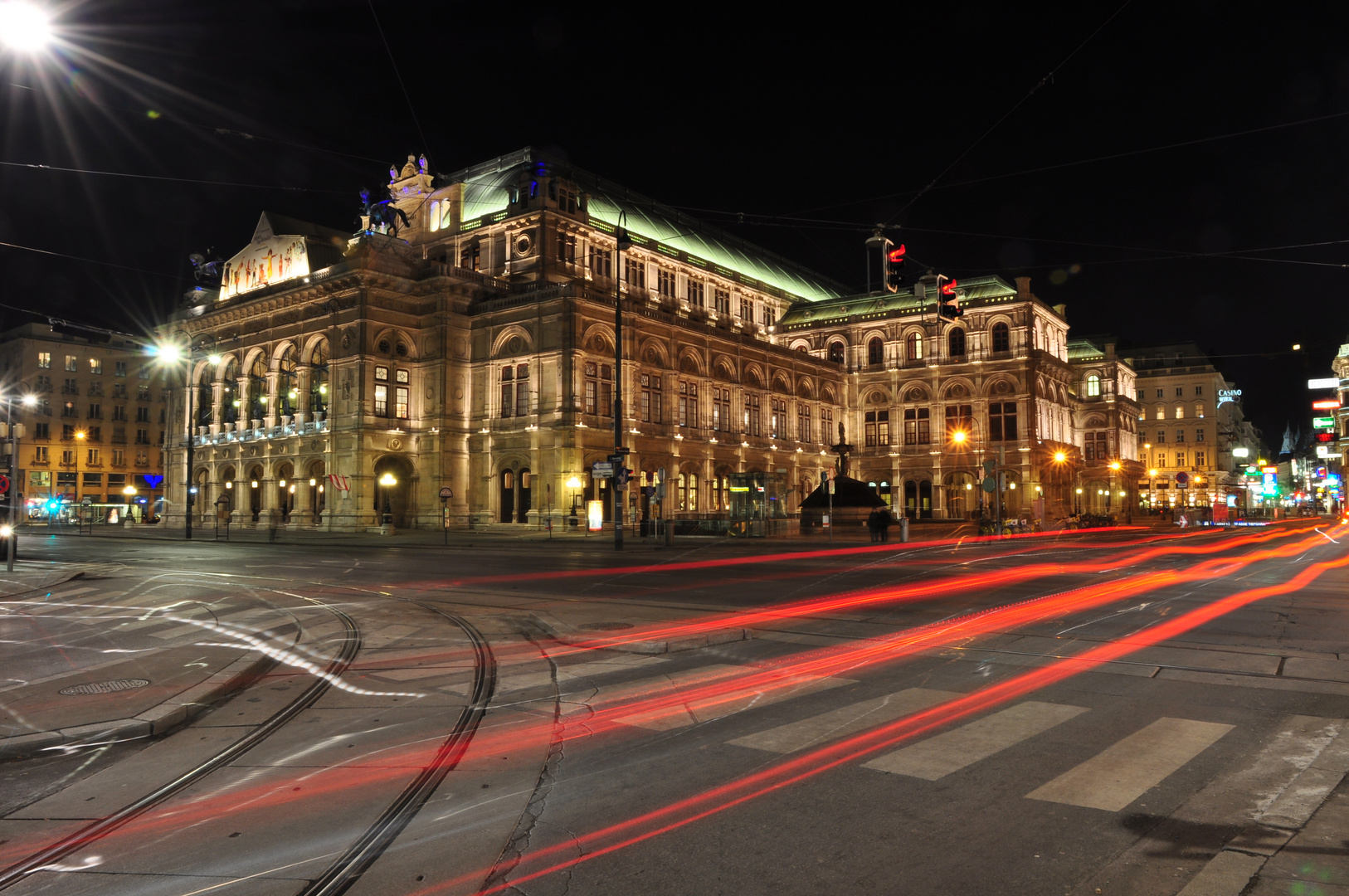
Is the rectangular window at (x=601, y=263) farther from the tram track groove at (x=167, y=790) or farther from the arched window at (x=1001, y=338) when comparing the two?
the tram track groove at (x=167, y=790)

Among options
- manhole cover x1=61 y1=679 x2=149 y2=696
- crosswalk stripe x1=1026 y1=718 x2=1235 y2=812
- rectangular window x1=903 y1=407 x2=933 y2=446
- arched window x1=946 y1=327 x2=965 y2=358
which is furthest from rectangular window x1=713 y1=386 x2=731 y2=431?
crosswalk stripe x1=1026 y1=718 x2=1235 y2=812

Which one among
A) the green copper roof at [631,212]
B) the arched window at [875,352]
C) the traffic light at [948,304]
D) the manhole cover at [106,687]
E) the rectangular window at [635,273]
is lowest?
the manhole cover at [106,687]

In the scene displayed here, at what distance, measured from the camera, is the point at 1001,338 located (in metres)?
72.3

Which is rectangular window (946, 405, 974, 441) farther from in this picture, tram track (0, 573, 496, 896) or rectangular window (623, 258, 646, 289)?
tram track (0, 573, 496, 896)

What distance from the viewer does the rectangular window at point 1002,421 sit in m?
71.3

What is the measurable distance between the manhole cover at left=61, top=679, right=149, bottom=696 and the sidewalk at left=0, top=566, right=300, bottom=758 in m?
0.02

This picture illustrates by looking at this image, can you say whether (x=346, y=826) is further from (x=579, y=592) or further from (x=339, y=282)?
(x=339, y=282)

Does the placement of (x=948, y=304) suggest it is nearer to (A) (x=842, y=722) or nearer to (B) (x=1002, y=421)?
(A) (x=842, y=722)

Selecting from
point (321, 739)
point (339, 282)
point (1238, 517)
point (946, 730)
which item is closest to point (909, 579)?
point (946, 730)

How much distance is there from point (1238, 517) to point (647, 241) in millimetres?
75513

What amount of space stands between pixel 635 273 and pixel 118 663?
55.6m

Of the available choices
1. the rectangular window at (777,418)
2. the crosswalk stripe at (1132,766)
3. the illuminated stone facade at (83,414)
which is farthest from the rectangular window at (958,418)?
the illuminated stone facade at (83,414)

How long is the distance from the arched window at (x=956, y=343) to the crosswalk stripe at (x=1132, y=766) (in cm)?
7080

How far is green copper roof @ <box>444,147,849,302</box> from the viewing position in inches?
2388
